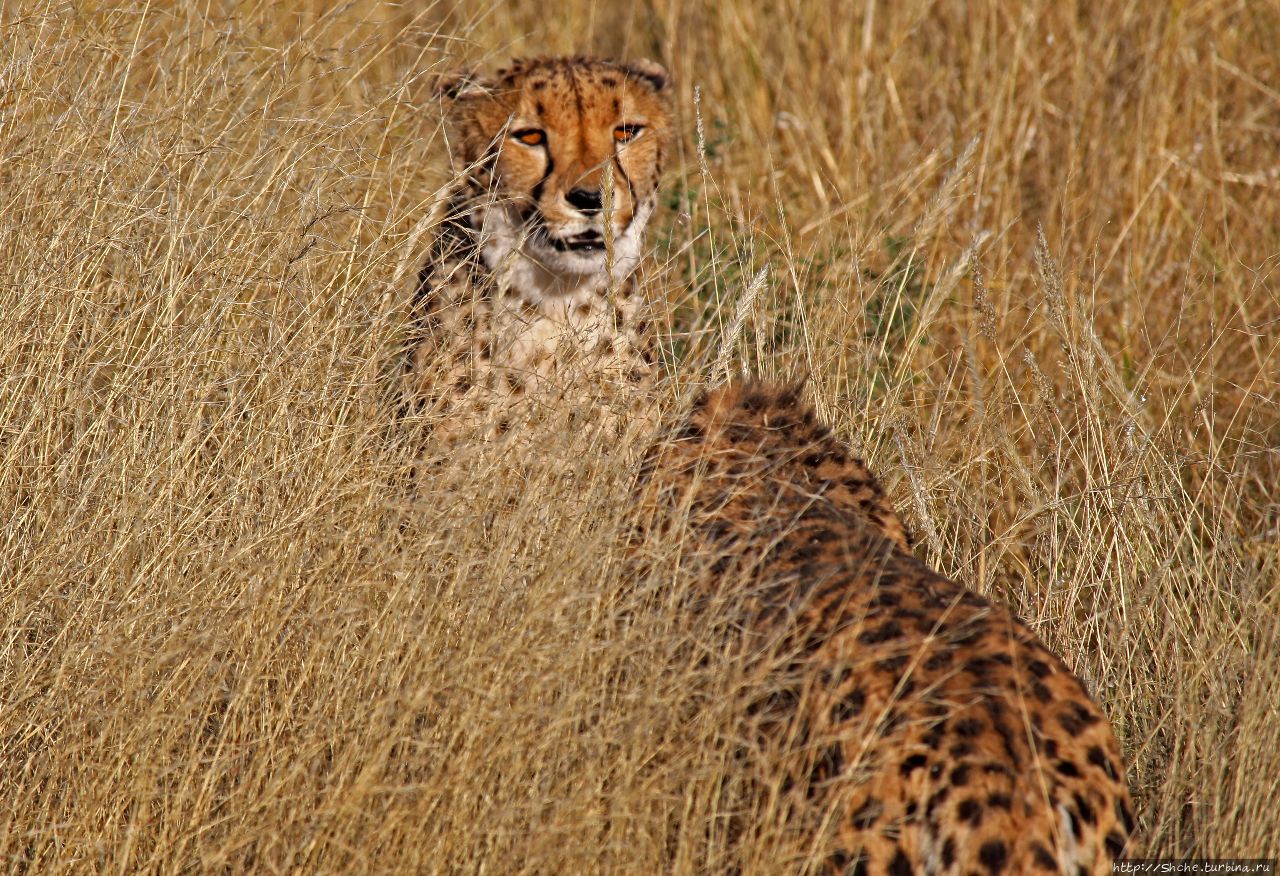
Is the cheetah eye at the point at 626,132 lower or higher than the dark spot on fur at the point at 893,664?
lower

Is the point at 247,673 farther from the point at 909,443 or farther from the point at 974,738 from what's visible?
the point at 909,443

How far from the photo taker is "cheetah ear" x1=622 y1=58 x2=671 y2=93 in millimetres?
4012

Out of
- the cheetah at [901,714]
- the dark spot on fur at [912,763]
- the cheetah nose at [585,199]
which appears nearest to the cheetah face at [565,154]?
the cheetah nose at [585,199]

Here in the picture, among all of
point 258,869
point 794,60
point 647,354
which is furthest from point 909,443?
point 794,60

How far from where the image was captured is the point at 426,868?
2.22 metres

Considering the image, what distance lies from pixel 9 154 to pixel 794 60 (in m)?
2.88

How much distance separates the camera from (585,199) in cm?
363

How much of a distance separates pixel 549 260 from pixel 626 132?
15.4 inches

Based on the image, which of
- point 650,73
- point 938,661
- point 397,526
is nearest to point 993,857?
point 938,661

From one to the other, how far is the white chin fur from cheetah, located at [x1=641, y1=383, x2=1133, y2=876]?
3.85 ft

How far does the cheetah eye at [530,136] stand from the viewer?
380 cm

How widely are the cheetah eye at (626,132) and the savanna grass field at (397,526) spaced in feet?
1.46

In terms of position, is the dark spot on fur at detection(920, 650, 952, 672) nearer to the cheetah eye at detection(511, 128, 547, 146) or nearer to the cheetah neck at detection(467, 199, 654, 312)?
the cheetah neck at detection(467, 199, 654, 312)

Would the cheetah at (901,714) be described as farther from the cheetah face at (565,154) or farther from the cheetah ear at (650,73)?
the cheetah ear at (650,73)
